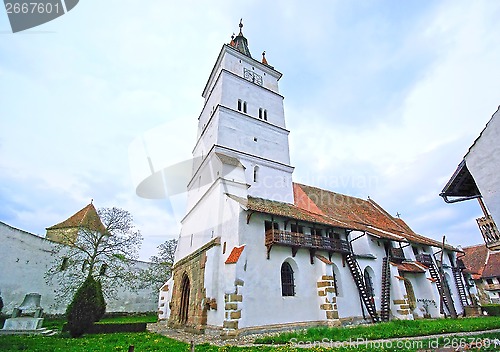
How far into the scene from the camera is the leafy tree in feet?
104

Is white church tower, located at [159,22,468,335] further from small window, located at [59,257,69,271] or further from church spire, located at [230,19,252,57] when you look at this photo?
small window, located at [59,257,69,271]

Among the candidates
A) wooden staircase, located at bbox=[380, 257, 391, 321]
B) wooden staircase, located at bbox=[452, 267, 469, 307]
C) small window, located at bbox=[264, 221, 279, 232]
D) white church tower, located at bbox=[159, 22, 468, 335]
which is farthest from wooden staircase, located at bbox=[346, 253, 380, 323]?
wooden staircase, located at bbox=[452, 267, 469, 307]

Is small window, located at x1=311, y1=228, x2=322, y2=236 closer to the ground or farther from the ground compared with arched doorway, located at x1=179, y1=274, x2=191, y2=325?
farther from the ground

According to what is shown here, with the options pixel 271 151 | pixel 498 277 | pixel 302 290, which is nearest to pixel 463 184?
pixel 302 290

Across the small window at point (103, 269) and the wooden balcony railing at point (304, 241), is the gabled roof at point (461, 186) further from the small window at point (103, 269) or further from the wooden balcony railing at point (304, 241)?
the small window at point (103, 269)

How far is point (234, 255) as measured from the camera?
1317cm

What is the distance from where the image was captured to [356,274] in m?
16.8

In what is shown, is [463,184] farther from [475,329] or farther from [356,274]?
[356,274]

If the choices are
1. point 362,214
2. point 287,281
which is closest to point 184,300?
point 287,281

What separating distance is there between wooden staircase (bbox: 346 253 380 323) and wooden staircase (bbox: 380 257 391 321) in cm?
84

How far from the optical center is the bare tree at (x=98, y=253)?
2289 cm

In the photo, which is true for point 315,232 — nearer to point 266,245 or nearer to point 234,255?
point 266,245

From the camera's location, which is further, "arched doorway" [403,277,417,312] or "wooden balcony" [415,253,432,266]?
"wooden balcony" [415,253,432,266]

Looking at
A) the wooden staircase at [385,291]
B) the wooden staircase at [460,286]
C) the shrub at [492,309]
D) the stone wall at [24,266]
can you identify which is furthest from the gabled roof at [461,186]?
the stone wall at [24,266]
